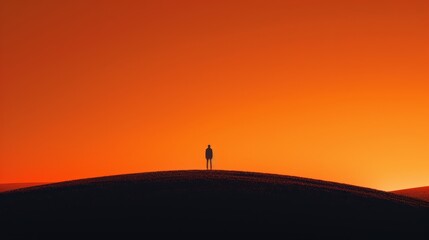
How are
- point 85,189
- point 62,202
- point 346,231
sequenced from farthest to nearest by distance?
point 85,189, point 62,202, point 346,231

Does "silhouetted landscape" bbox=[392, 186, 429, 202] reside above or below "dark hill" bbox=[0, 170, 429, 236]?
below

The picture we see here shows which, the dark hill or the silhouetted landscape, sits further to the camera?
the silhouetted landscape

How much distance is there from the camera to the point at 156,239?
14.9 meters

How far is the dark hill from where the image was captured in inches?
627

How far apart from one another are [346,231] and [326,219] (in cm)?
81

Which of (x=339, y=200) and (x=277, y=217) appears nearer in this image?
(x=277, y=217)

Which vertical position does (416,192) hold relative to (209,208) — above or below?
below

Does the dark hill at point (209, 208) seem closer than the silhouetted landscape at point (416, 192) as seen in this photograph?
Yes

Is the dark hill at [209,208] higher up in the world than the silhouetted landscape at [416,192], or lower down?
higher up

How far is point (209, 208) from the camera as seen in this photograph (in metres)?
16.8

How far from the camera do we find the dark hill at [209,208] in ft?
52.3

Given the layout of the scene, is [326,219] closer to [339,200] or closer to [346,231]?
[346,231]

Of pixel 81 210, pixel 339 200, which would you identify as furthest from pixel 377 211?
pixel 81 210

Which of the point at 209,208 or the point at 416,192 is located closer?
the point at 209,208
